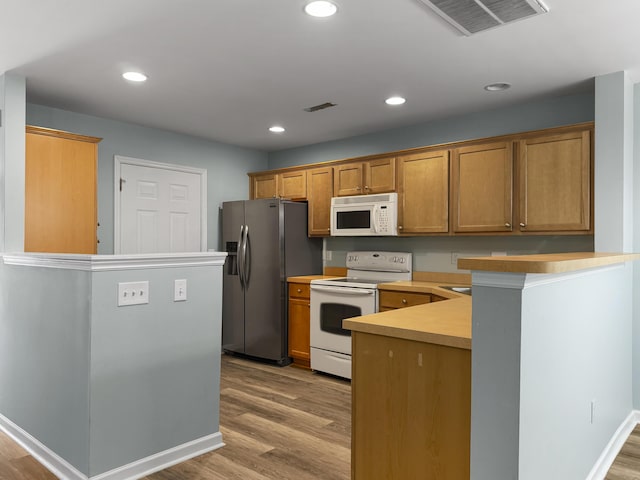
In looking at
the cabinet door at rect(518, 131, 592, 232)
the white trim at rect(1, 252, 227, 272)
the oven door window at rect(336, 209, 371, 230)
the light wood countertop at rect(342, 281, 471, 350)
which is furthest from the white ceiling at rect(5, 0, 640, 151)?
the light wood countertop at rect(342, 281, 471, 350)

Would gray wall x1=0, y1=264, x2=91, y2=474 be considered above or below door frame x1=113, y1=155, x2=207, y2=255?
below

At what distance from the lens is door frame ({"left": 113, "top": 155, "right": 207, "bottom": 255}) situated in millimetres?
4441

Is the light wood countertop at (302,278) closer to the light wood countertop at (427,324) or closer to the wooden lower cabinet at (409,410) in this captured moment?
the light wood countertop at (427,324)

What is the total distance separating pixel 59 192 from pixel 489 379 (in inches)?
128

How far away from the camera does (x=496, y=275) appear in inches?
53.4

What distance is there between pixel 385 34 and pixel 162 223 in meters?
3.16

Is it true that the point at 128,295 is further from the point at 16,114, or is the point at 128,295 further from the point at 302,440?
the point at 16,114

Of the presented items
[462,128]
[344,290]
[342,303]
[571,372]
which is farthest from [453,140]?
[571,372]

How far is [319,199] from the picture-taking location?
4.88 metres

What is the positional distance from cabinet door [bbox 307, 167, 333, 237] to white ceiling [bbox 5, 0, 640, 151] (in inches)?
32.1

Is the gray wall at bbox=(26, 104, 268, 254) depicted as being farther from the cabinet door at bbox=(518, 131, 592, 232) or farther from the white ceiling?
the cabinet door at bbox=(518, 131, 592, 232)

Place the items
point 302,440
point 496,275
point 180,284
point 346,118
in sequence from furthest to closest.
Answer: point 346,118 < point 302,440 < point 180,284 < point 496,275

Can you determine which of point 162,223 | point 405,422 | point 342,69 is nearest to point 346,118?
point 342,69

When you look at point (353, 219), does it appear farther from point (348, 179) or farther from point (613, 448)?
point (613, 448)
